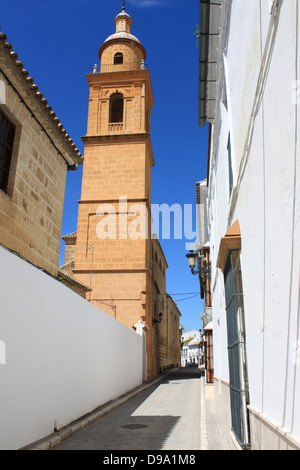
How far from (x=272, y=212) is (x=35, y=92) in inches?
215

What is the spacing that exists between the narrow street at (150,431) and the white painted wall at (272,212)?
8.08ft

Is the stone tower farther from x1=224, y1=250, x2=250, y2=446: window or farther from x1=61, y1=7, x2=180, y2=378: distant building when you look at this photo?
x1=224, y1=250, x2=250, y2=446: window

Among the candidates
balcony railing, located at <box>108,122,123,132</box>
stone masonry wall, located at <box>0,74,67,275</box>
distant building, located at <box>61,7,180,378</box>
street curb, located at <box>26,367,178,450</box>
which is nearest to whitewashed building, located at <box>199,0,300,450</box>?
street curb, located at <box>26,367,178,450</box>

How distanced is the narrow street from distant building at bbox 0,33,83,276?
3.18m

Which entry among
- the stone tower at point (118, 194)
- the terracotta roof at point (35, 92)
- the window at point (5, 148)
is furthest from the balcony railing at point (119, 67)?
the window at point (5, 148)

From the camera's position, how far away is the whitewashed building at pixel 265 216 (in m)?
2.16

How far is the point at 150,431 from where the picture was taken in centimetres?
630

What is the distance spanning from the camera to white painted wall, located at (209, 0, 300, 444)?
7.01ft

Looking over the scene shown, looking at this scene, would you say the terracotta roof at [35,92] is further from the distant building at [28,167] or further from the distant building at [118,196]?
the distant building at [118,196]

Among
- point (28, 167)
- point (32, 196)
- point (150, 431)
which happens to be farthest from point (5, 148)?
point (150, 431)

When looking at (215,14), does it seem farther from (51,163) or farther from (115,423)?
(115,423)

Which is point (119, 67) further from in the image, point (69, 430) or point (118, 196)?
point (69, 430)

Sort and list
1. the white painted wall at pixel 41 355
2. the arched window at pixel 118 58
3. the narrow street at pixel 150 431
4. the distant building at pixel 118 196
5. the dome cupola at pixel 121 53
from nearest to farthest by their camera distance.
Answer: the white painted wall at pixel 41 355, the narrow street at pixel 150 431, the distant building at pixel 118 196, the dome cupola at pixel 121 53, the arched window at pixel 118 58

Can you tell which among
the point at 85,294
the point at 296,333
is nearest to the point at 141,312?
the point at 85,294
